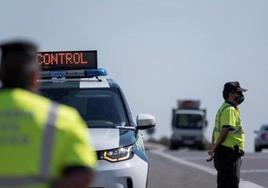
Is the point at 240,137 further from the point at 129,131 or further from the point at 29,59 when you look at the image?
the point at 29,59

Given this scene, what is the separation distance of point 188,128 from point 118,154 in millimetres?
43277

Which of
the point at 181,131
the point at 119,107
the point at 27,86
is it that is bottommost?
the point at 181,131

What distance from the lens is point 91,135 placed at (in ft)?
30.3

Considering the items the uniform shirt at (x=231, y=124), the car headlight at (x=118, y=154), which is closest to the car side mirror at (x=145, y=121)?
the car headlight at (x=118, y=154)

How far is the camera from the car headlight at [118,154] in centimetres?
902

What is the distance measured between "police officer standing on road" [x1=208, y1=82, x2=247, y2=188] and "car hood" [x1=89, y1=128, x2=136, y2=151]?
99cm

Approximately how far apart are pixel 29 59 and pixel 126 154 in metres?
5.51

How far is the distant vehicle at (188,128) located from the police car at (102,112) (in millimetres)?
40091

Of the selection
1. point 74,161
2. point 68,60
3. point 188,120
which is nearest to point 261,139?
point 188,120

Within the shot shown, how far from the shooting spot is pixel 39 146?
364 centimetres

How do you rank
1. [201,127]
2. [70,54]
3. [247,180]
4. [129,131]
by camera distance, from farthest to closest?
1. [201,127]
2. [247,180]
3. [70,54]
4. [129,131]

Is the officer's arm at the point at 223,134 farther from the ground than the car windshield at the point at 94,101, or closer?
closer

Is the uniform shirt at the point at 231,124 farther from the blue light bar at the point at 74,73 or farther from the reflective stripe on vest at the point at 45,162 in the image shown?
the reflective stripe on vest at the point at 45,162

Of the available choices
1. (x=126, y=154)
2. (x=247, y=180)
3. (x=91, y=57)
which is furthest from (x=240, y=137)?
(x=247, y=180)
